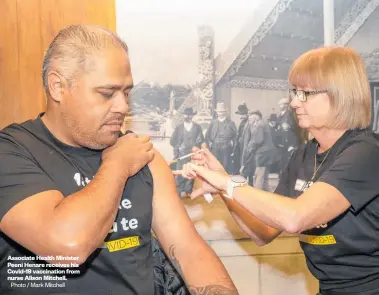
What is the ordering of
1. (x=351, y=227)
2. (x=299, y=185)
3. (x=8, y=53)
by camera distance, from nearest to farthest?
→ (x=351, y=227), (x=299, y=185), (x=8, y=53)

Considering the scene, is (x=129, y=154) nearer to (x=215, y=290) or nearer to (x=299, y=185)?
(x=215, y=290)

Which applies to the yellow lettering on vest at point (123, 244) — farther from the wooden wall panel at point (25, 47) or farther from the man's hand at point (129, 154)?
the wooden wall panel at point (25, 47)

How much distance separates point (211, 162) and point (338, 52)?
681 millimetres

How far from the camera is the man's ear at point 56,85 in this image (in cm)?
150

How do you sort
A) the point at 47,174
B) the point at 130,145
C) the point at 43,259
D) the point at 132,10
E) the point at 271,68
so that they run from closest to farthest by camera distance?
the point at 43,259 → the point at 47,174 → the point at 130,145 → the point at 132,10 → the point at 271,68

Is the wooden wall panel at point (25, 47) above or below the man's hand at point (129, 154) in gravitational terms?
above

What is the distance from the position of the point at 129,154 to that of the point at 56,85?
1.00 feet

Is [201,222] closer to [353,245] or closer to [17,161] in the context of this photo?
[353,245]

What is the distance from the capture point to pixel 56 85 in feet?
4.96

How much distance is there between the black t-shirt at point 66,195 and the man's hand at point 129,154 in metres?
0.05

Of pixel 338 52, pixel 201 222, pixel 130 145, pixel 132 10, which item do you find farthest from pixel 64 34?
pixel 201 222

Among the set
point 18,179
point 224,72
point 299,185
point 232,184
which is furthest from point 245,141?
point 18,179

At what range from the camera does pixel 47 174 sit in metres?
1.42

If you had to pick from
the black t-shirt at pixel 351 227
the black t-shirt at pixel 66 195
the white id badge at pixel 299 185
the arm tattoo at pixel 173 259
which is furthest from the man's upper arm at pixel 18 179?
the white id badge at pixel 299 185
